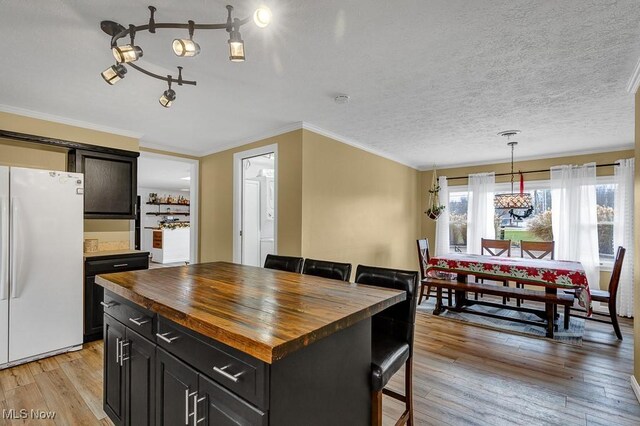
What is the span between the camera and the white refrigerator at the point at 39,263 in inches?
104

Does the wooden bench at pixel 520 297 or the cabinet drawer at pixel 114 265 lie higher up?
the cabinet drawer at pixel 114 265

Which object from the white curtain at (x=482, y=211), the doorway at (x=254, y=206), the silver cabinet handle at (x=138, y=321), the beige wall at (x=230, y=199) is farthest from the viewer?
the white curtain at (x=482, y=211)

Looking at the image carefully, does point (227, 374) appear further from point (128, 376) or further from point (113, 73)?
point (113, 73)

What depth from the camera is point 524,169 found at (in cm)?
535

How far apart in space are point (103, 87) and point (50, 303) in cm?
210

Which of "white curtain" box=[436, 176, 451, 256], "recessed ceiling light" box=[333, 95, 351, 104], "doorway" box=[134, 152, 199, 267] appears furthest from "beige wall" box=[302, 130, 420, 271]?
"doorway" box=[134, 152, 199, 267]

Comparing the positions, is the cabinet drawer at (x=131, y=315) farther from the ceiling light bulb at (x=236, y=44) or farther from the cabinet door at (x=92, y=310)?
the cabinet door at (x=92, y=310)

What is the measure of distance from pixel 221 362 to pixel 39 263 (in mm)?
2869

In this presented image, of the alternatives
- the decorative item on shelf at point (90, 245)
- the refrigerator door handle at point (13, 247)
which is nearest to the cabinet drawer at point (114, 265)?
the decorative item on shelf at point (90, 245)

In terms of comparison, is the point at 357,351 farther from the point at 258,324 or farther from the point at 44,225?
the point at 44,225

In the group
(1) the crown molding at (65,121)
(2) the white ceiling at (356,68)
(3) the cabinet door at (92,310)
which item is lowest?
(3) the cabinet door at (92,310)

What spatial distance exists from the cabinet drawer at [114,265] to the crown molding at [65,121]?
1.64 metres

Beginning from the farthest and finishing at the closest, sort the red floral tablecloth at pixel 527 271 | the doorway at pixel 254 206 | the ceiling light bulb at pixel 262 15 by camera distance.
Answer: the doorway at pixel 254 206 < the red floral tablecloth at pixel 527 271 < the ceiling light bulb at pixel 262 15

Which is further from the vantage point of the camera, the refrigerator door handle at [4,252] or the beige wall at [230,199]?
the beige wall at [230,199]
